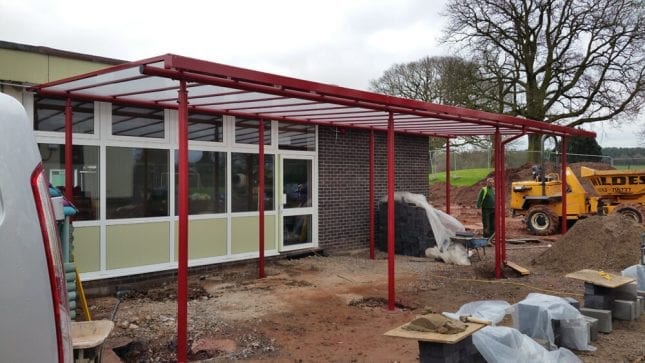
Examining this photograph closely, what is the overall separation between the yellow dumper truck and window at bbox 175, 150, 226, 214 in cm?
1018

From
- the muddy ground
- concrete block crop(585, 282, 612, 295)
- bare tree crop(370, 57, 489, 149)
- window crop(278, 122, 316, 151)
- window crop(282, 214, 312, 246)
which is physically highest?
bare tree crop(370, 57, 489, 149)

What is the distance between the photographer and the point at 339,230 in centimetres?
1109

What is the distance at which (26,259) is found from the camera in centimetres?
159

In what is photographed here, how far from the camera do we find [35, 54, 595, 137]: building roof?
468cm

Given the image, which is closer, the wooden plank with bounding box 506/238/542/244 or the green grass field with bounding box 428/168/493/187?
the wooden plank with bounding box 506/238/542/244

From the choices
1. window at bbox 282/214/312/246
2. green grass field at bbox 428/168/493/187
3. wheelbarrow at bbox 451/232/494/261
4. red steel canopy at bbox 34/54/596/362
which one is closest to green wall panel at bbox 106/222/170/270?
red steel canopy at bbox 34/54/596/362

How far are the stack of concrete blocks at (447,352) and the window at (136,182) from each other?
205 inches

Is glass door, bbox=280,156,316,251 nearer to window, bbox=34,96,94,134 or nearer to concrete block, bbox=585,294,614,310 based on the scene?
window, bbox=34,96,94,134

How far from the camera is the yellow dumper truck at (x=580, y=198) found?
49.2 feet

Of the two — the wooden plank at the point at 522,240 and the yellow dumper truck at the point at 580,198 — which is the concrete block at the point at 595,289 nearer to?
the wooden plank at the point at 522,240

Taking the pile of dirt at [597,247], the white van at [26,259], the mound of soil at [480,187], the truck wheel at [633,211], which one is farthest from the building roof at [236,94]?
the mound of soil at [480,187]

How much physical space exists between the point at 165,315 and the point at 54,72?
138 inches

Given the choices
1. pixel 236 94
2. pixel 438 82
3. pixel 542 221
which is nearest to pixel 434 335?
pixel 236 94

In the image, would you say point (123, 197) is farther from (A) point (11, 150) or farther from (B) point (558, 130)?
(B) point (558, 130)
